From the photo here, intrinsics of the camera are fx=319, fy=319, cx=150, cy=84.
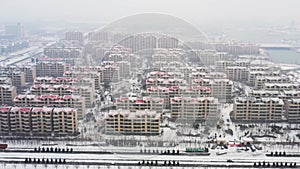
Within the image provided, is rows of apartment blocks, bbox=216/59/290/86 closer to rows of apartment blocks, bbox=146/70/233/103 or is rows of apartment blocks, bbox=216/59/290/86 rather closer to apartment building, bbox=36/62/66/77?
rows of apartment blocks, bbox=146/70/233/103

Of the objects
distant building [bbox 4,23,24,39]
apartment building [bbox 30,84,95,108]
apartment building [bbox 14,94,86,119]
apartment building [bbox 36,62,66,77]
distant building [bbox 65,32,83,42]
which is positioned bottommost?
apartment building [bbox 14,94,86,119]

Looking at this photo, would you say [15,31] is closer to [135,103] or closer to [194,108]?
[135,103]

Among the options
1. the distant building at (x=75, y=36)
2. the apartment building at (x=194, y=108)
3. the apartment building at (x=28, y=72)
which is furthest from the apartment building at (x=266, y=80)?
the distant building at (x=75, y=36)

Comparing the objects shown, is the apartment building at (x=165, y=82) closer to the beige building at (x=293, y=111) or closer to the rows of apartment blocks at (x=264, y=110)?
the rows of apartment blocks at (x=264, y=110)

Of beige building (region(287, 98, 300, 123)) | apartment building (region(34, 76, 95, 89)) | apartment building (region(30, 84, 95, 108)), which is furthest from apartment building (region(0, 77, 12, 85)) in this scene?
beige building (region(287, 98, 300, 123))

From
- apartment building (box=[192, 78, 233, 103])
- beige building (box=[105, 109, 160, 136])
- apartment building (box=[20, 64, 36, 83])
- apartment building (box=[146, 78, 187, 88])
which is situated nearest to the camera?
beige building (box=[105, 109, 160, 136])

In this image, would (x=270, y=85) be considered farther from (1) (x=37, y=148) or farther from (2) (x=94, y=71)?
(1) (x=37, y=148)

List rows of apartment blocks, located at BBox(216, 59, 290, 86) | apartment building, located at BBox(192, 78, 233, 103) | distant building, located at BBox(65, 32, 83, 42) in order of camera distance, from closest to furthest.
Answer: apartment building, located at BBox(192, 78, 233, 103)
rows of apartment blocks, located at BBox(216, 59, 290, 86)
distant building, located at BBox(65, 32, 83, 42)
